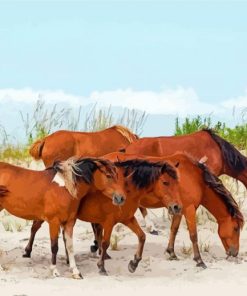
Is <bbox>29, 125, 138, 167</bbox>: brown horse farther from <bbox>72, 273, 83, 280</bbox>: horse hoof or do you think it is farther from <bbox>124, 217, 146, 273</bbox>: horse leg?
<bbox>72, 273, 83, 280</bbox>: horse hoof

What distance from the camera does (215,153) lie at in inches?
378

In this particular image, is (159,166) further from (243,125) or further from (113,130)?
(243,125)

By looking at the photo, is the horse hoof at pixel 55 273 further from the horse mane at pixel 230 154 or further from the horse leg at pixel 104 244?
the horse mane at pixel 230 154

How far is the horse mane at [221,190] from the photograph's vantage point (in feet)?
27.6

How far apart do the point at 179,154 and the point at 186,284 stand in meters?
1.59

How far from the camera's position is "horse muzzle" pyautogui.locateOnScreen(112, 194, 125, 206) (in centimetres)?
746

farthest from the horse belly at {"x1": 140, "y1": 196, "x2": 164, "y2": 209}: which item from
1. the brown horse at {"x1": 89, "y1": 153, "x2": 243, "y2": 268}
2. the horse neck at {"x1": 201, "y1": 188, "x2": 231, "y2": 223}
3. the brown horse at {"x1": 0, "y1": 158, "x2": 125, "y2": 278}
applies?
the brown horse at {"x1": 0, "y1": 158, "x2": 125, "y2": 278}

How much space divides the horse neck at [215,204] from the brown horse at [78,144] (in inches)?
72.4

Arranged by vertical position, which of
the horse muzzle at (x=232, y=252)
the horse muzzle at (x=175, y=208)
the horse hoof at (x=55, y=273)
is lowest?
the horse hoof at (x=55, y=273)

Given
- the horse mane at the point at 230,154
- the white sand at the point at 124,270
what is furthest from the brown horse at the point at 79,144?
the horse mane at the point at 230,154

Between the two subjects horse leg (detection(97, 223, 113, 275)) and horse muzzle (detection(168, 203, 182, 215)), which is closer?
horse muzzle (detection(168, 203, 182, 215))

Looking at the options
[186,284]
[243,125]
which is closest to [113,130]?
[186,284]

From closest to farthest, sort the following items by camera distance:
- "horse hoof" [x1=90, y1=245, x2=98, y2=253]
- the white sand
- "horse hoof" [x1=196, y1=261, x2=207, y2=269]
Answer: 1. the white sand
2. "horse hoof" [x1=196, y1=261, x2=207, y2=269]
3. "horse hoof" [x1=90, y1=245, x2=98, y2=253]

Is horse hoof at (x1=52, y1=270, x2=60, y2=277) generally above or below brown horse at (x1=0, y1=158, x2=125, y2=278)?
below
